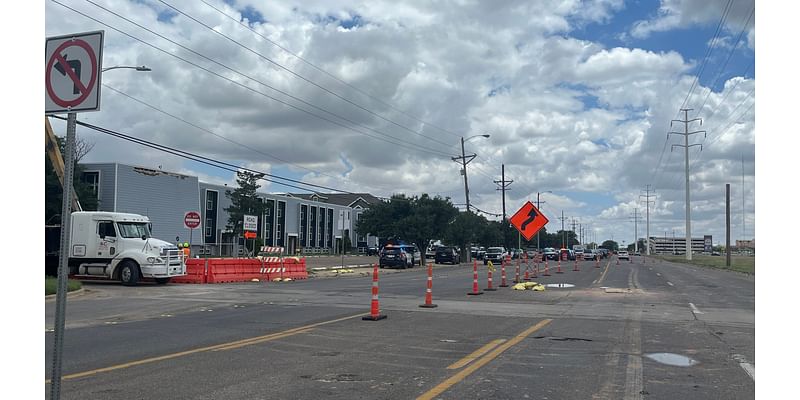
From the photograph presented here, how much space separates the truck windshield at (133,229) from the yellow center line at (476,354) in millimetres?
19013

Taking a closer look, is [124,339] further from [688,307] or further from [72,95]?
[688,307]

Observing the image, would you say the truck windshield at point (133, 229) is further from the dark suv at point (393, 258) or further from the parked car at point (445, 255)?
the parked car at point (445, 255)

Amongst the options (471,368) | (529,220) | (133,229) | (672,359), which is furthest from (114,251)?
(672,359)

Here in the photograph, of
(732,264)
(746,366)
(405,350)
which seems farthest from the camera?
(732,264)

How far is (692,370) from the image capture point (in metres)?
8.68

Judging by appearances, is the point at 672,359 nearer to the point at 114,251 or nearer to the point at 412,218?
the point at 114,251

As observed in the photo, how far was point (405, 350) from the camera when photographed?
1005cm

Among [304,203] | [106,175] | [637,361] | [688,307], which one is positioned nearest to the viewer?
[637,361]

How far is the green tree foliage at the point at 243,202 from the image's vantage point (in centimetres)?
6781

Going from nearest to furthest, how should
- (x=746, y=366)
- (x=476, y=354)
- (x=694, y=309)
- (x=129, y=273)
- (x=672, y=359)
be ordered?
(x=746, y=366) → (x=672, y=359) → (x=476, y=354) → (x=694, y=309) → (x=129, y=273)

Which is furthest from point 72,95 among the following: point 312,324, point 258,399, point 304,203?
point 304,203

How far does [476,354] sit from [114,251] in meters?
19.9

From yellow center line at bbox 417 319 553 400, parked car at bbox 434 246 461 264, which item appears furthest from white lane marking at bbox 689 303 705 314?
parked car at bbox 434 246 461 264

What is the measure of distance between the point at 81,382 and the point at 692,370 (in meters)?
7.45
